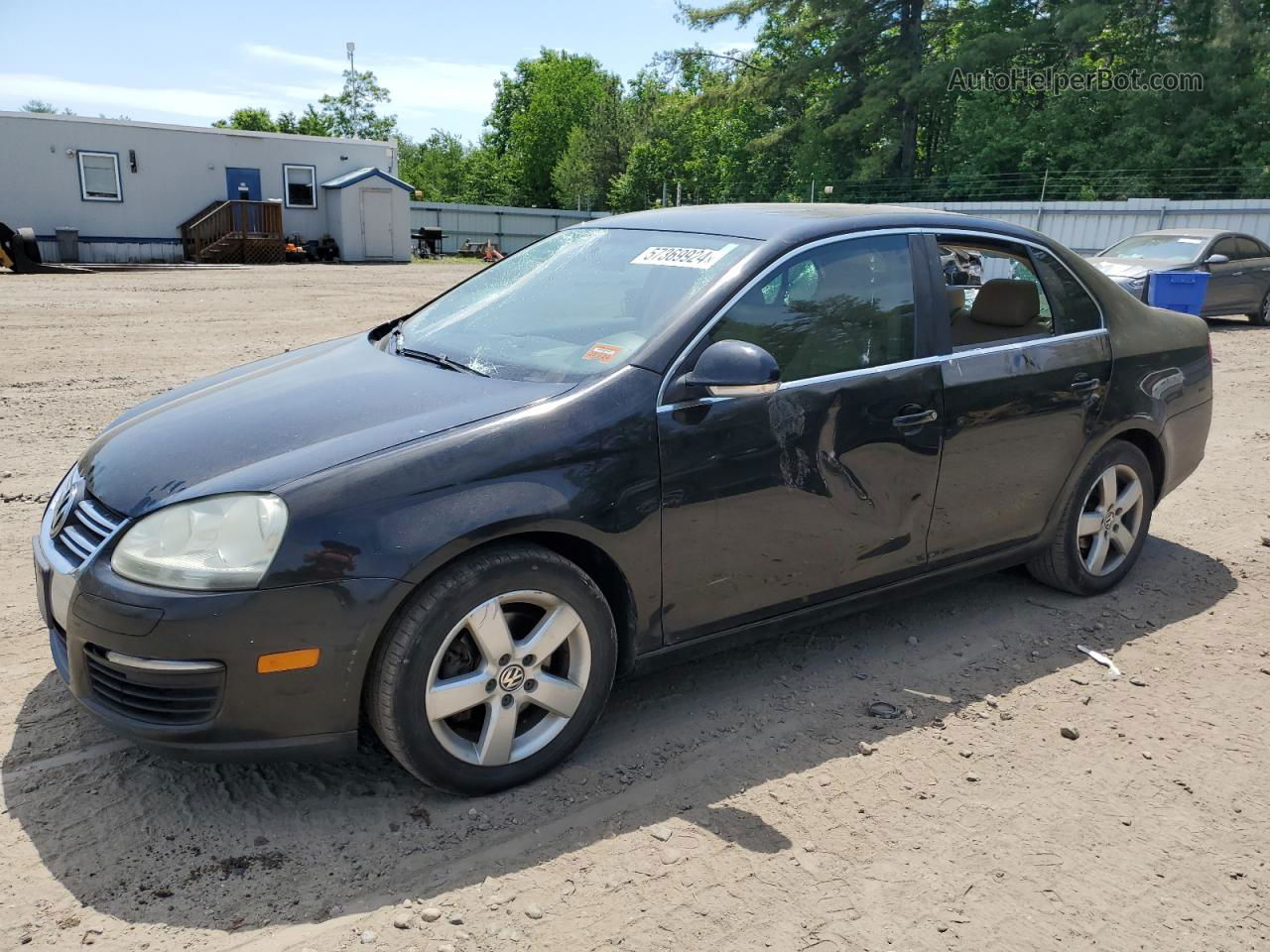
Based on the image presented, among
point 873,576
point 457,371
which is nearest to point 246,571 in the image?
point 457,371

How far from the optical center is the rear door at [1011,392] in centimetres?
390

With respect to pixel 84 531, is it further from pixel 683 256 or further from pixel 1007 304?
pixel 1007 304

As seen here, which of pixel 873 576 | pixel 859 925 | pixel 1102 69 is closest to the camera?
pixel 859 925

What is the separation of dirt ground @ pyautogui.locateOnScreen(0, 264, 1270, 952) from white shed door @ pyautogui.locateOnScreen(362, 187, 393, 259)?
30.2 metres

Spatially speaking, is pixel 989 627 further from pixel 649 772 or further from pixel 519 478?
pixel 519 478

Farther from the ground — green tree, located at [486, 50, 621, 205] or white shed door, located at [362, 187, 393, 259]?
green tree, located at [486, 50, 621, 205]

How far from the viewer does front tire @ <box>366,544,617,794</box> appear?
8.97 feet

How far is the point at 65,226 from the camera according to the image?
92.8ft

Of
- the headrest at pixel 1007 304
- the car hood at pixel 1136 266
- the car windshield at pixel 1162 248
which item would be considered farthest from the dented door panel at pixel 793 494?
the car windshield at pixel 1162 248

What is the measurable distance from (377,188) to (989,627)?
3151cm

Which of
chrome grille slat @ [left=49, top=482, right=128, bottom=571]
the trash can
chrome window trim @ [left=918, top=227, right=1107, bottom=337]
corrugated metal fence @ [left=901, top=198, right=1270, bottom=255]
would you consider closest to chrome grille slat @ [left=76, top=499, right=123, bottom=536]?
chrome grille slat @ [left=49, top=482, right=128, bottom=571]

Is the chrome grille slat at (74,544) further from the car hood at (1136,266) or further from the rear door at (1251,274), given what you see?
the rear door at (1251,274)

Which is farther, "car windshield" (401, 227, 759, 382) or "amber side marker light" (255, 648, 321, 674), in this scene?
"car windshield" (401, 227, 759, 382)

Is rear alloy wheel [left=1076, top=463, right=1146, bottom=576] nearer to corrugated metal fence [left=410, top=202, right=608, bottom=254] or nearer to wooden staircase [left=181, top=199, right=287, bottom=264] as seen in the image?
wooden staircase [left=181, top=199, right=287, bottom=264]
